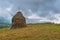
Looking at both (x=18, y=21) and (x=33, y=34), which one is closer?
(x=33, y=34)

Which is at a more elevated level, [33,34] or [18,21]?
[18,21]

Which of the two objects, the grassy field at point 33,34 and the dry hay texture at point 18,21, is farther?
the dry hay texture at point 18,21

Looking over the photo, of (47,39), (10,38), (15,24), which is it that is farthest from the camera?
(15,24)

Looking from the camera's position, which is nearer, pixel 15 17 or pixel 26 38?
pixel 26 38

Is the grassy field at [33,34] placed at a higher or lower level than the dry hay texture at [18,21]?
lower

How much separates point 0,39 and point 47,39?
8954 mm

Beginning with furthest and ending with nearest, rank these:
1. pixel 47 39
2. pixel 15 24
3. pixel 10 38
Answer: pixel 15 24 → pixel 10 38 → pixel 47 39

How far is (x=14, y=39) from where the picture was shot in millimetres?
34969

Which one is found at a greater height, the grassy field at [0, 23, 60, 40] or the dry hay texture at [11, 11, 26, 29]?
the dry hay texture at [11, 11, 26, 29]

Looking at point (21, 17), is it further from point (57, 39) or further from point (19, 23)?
point (57, 39)

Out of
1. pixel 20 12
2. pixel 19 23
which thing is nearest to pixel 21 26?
pixel 19 23

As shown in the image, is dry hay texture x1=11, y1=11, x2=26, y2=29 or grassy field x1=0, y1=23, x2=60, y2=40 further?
dry hay texture x1=11, y1=11, x2=26, y2=29

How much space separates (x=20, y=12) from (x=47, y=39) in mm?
24469

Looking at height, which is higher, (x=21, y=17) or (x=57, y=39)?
(x=21, y=17)
